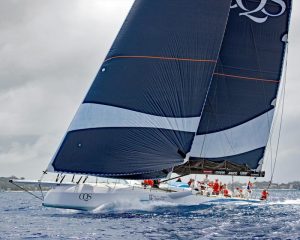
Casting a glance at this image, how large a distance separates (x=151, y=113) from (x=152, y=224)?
7.04 metres

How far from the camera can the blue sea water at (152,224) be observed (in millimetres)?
17422

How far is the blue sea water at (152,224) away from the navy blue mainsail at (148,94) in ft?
6.72

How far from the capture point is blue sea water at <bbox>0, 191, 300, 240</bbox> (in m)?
17.4

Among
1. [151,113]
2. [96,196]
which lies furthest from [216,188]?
[96,196]

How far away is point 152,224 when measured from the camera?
66.1 ft

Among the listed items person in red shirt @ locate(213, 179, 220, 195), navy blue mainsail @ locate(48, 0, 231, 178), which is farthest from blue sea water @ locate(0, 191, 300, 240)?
person in red shirt @ locate(213, 179, 220, 195)

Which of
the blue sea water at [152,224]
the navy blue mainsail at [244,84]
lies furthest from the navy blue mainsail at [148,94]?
the navy blue mainsail at [244,84]

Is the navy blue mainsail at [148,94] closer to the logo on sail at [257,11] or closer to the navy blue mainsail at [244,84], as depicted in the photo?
the navy blue mainsail at [244,84]

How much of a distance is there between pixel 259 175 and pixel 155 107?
7.57 metres

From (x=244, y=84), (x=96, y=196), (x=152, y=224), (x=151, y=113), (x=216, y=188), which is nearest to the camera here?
(x=152, y=224)

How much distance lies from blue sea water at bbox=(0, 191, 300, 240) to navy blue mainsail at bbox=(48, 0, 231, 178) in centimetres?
205

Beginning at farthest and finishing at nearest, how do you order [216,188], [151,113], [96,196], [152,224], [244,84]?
[244,84] → [216,188] → [151,113] → [96,196] → [152,224]

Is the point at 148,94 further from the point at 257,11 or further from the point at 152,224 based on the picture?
the point at 257,11

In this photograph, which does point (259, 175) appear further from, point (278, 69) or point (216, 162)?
point (278, 69)
